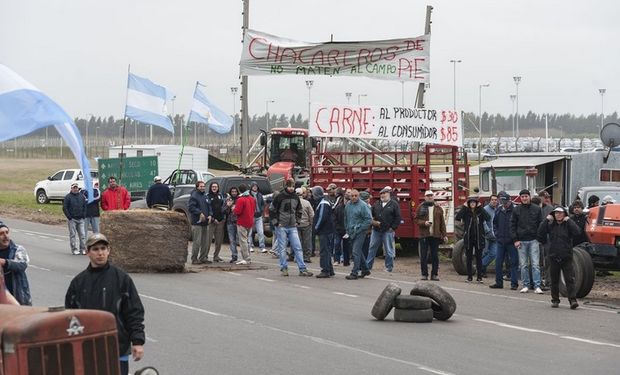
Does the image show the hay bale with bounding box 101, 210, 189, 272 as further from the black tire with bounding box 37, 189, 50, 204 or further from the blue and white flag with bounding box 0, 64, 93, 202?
the black tire with bounding box 37, 189, 50, 204

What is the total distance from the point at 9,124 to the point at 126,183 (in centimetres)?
2806

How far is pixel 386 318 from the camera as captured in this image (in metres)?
15.5

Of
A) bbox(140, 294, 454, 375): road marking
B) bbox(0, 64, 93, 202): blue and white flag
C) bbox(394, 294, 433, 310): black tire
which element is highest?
bbox(0, 64, 93, 202): blue and white flag

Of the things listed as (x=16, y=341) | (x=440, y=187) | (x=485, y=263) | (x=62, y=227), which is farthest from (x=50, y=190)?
(x=16, y=341)

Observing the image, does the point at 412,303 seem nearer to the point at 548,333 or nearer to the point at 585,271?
the point at 548,333

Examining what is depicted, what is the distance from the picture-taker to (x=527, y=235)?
62.6ft

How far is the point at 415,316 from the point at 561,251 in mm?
3308

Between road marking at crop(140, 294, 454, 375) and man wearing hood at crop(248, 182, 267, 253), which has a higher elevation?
man wearing hood at crop(248, 182, 267, 253)

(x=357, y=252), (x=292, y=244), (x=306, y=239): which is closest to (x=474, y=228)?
(x=357, y=252)

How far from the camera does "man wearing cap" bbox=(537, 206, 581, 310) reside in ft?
55.8

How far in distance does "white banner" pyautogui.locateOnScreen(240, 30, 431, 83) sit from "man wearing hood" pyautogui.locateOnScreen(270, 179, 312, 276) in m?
10.1

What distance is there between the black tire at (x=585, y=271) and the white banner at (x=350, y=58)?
13.0 meters

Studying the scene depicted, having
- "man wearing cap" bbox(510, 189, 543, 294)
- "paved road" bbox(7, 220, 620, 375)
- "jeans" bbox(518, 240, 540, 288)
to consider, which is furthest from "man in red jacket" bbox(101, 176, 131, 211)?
"jeans" bbox(518, 240, 540, 288)

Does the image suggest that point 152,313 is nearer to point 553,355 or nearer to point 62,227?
point 553,355
